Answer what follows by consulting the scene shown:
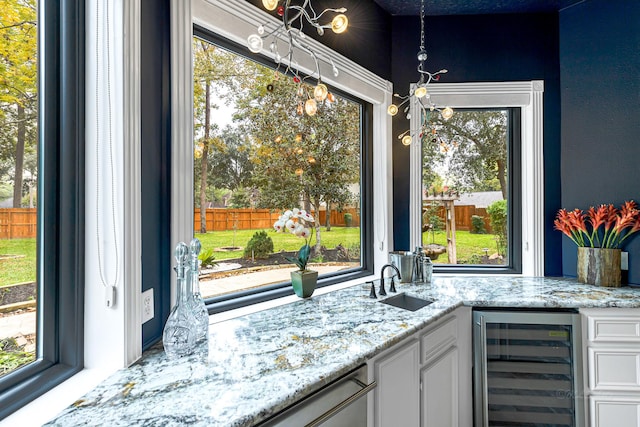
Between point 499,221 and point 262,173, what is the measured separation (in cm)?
194

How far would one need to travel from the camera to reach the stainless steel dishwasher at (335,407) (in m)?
0.98

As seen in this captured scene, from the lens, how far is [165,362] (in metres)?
1.12

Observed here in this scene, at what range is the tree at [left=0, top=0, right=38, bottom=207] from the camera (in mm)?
875

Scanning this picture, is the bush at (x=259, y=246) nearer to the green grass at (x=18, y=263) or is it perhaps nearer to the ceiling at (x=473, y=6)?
the green grass at (x=18, y=263)

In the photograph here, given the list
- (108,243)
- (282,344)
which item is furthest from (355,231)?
(108,243)

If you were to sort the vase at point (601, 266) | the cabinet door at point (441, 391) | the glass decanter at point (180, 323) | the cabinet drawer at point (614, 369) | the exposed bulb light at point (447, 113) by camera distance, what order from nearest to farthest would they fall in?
1. the glass decanter at point (180, 323)
2. the cabinet door at point (441, 391)
3. the cabinet drawer at point (614, 369)
4. the exposed bulb light at point (447, 113)
5. the vase at point (601, 266)

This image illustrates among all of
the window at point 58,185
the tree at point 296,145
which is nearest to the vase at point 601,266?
the tree at point 296,145

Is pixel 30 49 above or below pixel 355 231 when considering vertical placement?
above

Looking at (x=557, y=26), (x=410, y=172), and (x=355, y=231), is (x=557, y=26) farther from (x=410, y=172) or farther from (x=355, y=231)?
(x=355, y=231)

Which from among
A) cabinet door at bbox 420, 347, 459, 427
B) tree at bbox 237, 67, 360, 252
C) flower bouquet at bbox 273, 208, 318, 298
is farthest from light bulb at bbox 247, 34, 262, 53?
cabinet door at bbox 420, 347, 459, 427

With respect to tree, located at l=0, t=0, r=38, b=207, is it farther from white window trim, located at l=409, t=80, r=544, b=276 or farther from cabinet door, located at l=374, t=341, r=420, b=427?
white window trim, located at l=409, t=80, r=544, b=276

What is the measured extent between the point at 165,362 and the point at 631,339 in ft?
7.61

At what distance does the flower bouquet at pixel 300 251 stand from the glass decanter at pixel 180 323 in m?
0.76

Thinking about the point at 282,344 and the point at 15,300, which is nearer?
the point at 15,300
